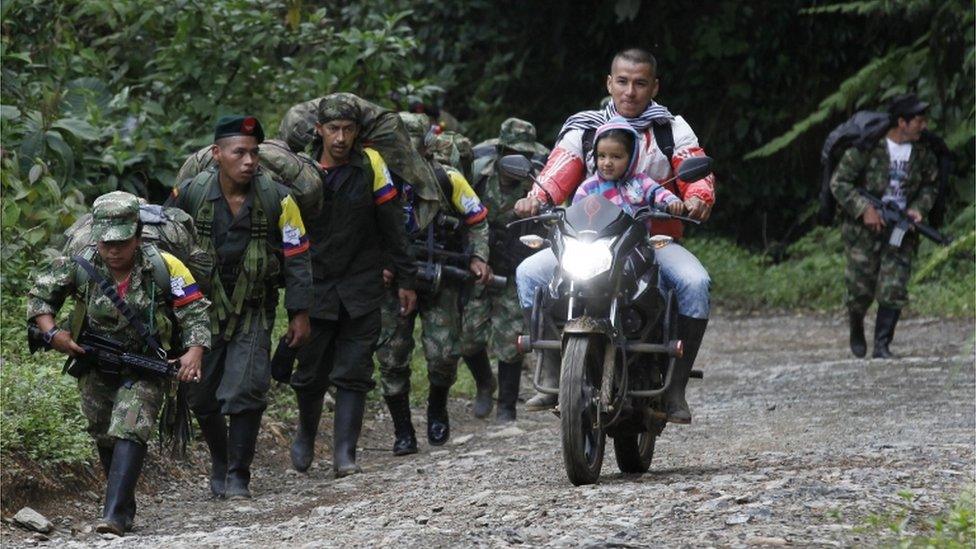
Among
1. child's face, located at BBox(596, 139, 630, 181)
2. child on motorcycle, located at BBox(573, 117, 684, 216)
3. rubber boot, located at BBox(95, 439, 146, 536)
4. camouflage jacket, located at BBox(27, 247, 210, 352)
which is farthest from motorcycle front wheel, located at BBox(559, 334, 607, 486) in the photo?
rubber boot, located at BBox(95, 439, 146, 536)

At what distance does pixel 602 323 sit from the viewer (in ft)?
25.1

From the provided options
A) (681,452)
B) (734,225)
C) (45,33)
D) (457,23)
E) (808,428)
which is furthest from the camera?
(734,225)

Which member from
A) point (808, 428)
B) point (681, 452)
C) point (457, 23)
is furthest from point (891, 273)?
point (457, 23)

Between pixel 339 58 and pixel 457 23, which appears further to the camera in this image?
pixel 457 23

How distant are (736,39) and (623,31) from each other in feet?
4.83

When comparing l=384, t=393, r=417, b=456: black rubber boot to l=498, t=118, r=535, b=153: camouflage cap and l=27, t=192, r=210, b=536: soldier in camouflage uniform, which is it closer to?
l=498, t=118, r=535, b=153: camouflage cap

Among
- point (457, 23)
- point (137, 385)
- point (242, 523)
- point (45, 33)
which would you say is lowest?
point (242, 523)

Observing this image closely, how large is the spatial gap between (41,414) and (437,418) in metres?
3.11

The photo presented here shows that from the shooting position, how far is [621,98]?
8500 mm

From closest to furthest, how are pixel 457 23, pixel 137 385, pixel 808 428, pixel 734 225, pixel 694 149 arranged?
pixel 137 385
pixel 694 149
pixel 808 428
pixel 457 23
pixel 734 225

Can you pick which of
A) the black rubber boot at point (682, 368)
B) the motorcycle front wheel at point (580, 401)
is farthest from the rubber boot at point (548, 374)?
the black rubber boot at point (682, 368)

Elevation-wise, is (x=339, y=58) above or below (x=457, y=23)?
below

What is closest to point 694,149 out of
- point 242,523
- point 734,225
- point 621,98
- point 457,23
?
point 621,98

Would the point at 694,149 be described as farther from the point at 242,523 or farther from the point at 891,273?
the point at 891,273
